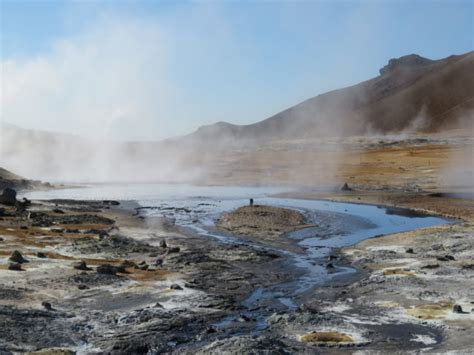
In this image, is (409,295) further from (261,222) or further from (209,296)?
(261,222)

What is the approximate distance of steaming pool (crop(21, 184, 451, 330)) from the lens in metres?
22.9

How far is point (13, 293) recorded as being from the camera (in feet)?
Answer: 66.0

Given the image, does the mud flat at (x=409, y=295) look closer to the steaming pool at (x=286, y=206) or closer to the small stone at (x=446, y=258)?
the small stone at (x=446, y=258)

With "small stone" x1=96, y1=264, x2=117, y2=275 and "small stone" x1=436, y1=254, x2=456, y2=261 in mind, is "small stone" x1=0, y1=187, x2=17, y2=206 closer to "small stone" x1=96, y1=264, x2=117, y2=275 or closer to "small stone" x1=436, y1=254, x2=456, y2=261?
"small stone" x1=96, y1=264, x2=117, y2=275

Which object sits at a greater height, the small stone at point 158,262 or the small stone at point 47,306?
the small stone at point 158,262

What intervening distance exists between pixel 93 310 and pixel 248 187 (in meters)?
56.4

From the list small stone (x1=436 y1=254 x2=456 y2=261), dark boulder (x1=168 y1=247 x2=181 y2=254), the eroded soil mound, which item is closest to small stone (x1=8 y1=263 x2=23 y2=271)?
dark boulder (x1=168 y1=247 x2=181 y2=254)

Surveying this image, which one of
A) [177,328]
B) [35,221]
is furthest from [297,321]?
[35,221]

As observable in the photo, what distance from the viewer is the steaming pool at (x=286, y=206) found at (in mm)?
22938

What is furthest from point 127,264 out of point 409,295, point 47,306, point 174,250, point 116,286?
point 409,295

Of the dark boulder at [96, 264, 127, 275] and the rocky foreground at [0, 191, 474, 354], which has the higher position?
the dark boulder at [96, 264, 127, 275]

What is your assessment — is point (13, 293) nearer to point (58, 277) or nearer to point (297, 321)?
point (58, 277)

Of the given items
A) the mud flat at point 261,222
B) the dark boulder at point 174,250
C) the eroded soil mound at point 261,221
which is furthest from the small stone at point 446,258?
the dark boulder at point 174,250

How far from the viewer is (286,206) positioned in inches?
1997
